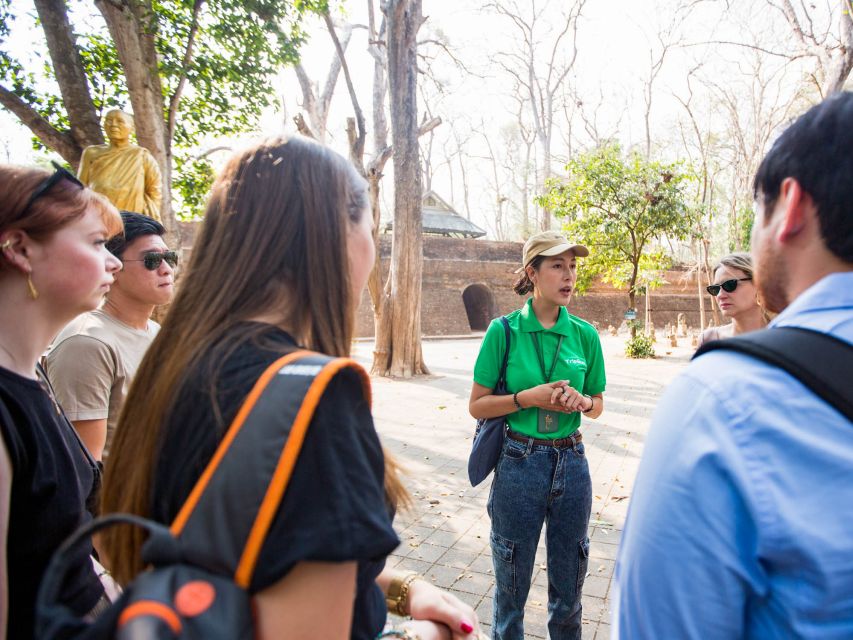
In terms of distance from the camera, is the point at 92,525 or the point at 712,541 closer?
the point at 92,525

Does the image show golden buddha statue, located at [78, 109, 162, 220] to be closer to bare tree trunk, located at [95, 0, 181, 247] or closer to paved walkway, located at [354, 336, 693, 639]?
bare tree trunk, located at [95, 0, 181, 247]

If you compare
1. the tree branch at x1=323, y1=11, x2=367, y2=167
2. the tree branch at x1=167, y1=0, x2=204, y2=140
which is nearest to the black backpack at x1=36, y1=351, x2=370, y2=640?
the tree branch at x1=167, y1=0, x2=204, y2=140

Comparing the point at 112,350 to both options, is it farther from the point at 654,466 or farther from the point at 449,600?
the point at 654,466

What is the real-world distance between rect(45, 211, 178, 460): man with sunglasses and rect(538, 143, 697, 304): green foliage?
12.6m

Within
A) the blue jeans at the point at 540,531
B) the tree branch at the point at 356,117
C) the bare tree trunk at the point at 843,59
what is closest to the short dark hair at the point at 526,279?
the blue jeans at the point at 540,531

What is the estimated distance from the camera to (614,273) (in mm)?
15578

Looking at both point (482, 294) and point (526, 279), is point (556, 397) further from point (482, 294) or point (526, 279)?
point (482, 294)

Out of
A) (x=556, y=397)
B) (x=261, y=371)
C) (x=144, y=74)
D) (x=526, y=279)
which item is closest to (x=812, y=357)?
(x=261, y=371)

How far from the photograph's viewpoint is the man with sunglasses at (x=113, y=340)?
6.24 ft

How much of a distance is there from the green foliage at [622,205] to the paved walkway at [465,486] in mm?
4491

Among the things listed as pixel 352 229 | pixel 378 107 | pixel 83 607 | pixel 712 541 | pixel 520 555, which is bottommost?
pixel 520 555

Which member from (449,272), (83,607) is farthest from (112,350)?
(449,272)

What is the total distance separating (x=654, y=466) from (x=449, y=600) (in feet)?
1.80

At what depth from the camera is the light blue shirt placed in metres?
0.75
